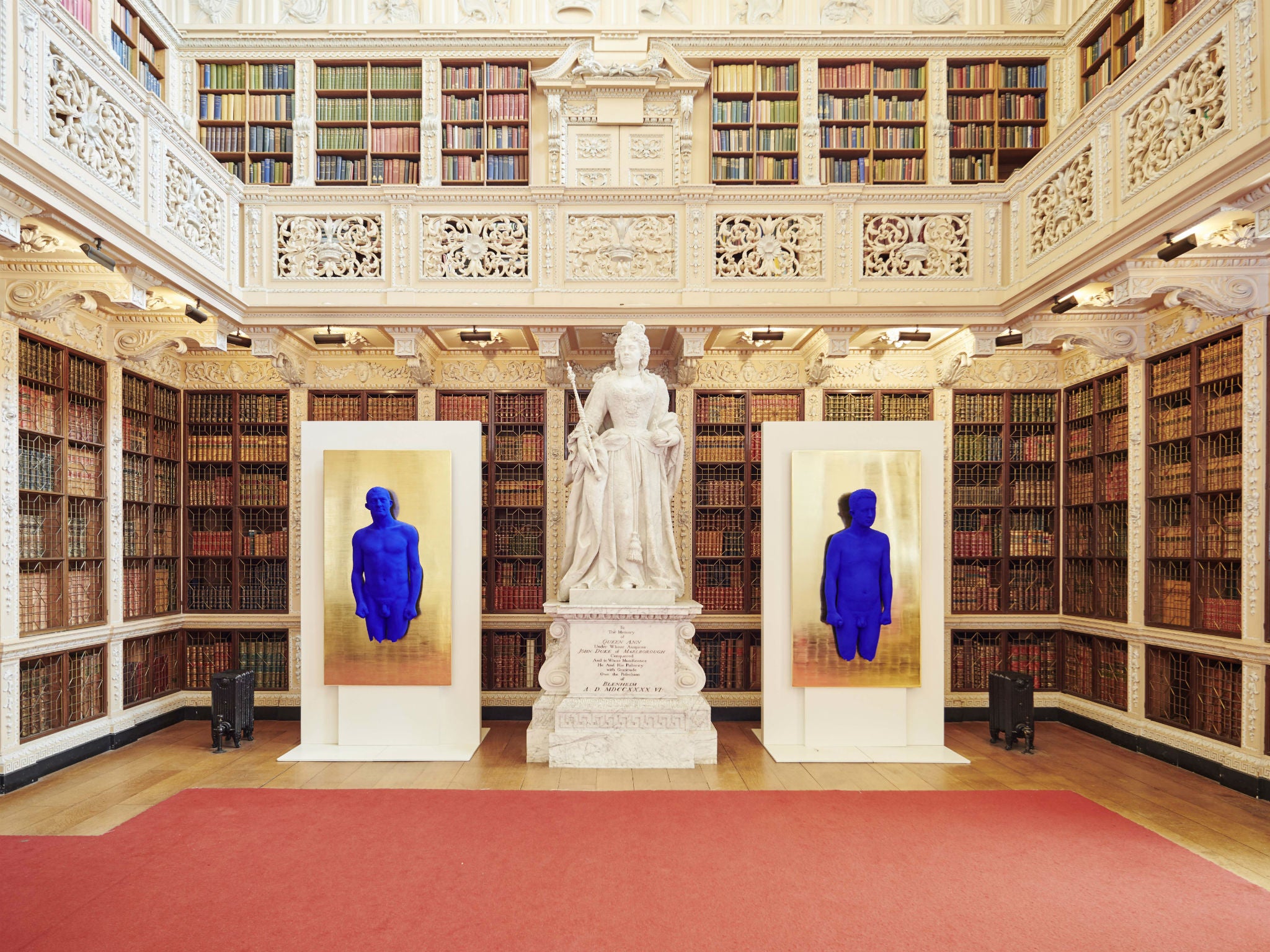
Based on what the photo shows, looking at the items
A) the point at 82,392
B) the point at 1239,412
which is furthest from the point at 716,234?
the point at 82,392

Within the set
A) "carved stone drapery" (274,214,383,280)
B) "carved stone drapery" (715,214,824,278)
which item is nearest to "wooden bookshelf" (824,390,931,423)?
"carved stone drapery" (715,214,824,278)

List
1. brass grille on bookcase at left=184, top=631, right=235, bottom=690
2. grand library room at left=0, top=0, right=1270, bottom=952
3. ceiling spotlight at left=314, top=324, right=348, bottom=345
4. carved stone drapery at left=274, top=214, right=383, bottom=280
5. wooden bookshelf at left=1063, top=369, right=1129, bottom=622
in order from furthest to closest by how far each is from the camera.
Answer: brass grille on bookcase at left=184, top=631, right=235, bottom=690 → ceiling spotlight at left=314, top=324, right=348, bottom=345 → wooden bookshelf at left=1063, top=369, right=1129, bottom=622 → carved stone drapery at left=274, top=214, right=383, bottom=280 → grand library room at left=0, top=0, right=1270, bottom=952

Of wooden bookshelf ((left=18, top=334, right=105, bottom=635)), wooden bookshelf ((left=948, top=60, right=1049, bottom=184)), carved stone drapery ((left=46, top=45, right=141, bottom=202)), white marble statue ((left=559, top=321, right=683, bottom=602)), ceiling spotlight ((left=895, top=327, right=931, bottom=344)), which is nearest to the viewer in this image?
carved stone drapery ((left=46, top=45, right=141, bottom=202))

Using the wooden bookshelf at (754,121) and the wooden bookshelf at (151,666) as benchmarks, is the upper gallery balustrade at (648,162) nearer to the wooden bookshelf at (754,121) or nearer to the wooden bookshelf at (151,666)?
the wooden bookshelf at (754,121)

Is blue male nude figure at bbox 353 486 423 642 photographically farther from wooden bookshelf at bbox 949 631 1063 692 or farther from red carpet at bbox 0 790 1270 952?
wooden bookshelf at bbox 949 631 1063 692

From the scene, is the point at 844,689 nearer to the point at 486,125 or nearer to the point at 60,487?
the point at 486,125

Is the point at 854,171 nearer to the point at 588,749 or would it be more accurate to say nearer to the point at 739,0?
the point at 739,0

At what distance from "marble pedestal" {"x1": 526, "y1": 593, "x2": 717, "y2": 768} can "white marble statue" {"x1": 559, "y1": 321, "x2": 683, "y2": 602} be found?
0.22 m

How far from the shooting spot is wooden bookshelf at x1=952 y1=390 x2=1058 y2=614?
271 inches

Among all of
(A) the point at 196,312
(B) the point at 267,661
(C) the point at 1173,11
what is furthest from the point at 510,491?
(C) the point at 1173,11

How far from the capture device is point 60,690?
5.28 metres

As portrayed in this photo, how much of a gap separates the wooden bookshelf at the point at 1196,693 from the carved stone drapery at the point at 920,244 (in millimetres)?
2897

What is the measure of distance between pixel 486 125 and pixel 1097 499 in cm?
550

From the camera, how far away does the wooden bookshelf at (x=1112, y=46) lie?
18.8 ft
